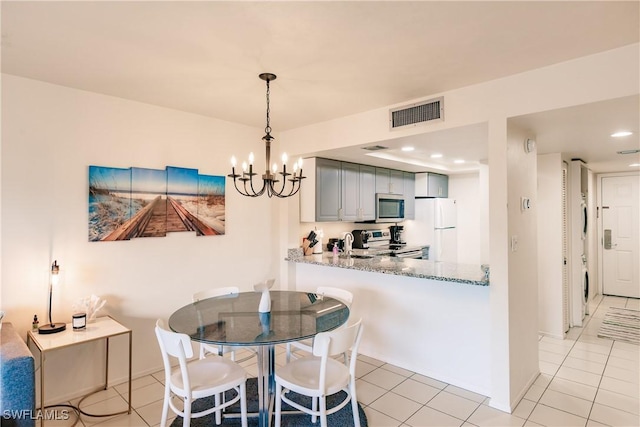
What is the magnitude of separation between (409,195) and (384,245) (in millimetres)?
970

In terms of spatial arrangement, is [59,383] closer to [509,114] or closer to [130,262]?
[130,262]

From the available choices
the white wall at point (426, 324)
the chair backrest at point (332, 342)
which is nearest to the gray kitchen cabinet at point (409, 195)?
the white wall at point (426, 324)

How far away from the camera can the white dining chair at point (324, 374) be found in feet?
6.61

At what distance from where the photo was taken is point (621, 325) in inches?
180

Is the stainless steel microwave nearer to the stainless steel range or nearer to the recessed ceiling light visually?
the stainless steel range

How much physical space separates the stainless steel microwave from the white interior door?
3.90 meters

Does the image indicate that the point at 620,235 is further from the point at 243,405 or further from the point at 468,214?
the point at 243,405

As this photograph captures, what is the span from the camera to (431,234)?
5.86 m

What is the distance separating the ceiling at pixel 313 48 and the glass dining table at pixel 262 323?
67.3 inches

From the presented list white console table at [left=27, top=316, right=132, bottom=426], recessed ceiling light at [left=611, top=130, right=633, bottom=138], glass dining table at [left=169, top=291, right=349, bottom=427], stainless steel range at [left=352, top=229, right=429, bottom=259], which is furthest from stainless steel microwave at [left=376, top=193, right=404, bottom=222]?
white console table at [left=27, top=316, right=132, bottom=426]

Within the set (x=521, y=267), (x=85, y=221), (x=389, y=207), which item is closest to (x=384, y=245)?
(x=389, y=207)

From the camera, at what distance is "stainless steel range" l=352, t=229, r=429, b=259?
17.5ft

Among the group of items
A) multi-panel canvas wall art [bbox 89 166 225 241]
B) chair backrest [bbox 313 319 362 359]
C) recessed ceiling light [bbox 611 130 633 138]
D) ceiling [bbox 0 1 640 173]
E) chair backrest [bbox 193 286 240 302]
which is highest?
ceiling [bbox 0 1 640 173]

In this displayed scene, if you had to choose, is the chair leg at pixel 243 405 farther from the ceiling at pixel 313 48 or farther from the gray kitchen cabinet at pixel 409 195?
the gray kitchen cabinet at pixel 409 195
